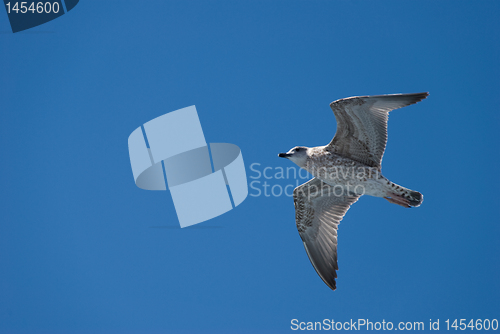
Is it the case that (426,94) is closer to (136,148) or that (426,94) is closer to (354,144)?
(354,144)

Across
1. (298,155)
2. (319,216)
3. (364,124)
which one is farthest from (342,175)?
(319,216)

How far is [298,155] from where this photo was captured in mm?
5711

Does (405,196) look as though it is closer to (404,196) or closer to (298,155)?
(404,196)

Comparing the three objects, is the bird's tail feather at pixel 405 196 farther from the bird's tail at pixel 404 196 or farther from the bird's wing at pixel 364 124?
the bird's wing at pixel 364 124

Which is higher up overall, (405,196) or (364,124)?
(364,124)

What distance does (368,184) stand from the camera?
566 cm

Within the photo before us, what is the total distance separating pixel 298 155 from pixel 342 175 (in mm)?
579

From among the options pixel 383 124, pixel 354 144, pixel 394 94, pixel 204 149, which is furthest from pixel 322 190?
pixel 204 149

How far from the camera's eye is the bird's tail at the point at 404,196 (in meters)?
5.52

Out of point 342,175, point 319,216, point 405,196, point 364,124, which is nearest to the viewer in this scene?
point 364,124

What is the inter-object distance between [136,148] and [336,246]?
3.74 metres

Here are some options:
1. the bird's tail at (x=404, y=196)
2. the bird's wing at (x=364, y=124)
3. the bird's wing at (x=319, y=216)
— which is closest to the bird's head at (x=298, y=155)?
the bird's wing at (x=364, y=124)

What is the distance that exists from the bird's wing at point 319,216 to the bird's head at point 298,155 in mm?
626

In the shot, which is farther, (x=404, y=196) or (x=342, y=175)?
(x=342, y=175)
